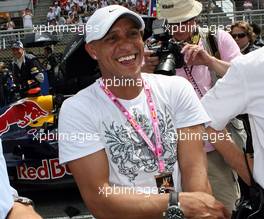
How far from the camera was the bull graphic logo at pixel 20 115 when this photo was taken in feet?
18.8

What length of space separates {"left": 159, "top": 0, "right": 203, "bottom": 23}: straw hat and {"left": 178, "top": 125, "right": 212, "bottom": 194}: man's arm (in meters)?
1.02

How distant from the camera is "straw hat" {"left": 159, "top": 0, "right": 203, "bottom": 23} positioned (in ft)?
10.4

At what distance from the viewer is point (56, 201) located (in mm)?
5848

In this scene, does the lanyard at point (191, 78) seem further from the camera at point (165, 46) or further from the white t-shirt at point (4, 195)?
the white t-shirt at point (4, 195)

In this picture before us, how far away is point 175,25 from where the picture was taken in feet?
10.5

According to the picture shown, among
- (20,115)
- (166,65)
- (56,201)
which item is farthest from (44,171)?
(166,65)

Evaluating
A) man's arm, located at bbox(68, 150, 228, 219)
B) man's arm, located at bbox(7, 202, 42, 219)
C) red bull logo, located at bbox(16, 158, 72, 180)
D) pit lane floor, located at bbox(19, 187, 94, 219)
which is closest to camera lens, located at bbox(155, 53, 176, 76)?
man's arm, located at bbox(68, 150, 228, 219)

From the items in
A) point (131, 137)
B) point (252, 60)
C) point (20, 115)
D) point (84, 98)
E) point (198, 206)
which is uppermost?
point (252, 60)

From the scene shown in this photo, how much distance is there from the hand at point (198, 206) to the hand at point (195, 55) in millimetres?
919

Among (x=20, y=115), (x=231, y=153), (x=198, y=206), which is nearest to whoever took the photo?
(x=198, y=206)

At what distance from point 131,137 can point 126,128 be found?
4 cm

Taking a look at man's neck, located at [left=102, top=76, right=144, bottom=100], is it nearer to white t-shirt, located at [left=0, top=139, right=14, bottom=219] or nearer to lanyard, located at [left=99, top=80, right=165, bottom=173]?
lanyard, located at [left=99, top=80, right=165, bottom=173]

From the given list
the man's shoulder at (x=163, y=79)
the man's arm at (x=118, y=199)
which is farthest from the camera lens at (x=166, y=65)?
the man's arm at (x=118, y=199)

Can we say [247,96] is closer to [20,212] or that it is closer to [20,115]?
[20,212]
